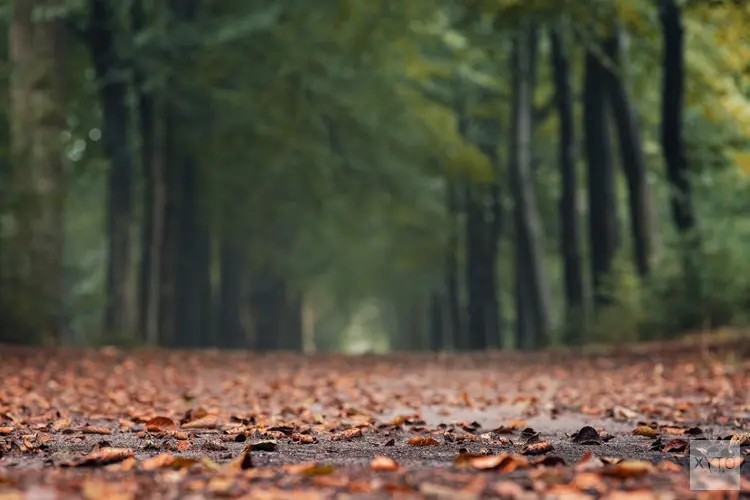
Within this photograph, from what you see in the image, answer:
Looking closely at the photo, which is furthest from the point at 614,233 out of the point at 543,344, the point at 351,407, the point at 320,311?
the point at 320,311

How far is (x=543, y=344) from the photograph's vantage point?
24.1 meters

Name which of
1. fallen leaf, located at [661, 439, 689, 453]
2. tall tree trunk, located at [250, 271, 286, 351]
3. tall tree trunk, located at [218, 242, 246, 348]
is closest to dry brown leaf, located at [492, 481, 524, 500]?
fallen leaf, located at [661, 439, 689, 453]

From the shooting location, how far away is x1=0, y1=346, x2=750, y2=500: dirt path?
3773 mm

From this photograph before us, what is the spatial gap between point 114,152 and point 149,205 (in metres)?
1.35

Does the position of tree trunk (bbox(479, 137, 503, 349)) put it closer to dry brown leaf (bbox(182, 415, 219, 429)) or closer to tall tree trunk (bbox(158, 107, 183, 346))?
tall tree trunk (bbox(158, 107, 183, 346))

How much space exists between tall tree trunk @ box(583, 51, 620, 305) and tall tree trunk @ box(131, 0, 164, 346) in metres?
8.93

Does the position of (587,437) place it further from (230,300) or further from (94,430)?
(230,300)

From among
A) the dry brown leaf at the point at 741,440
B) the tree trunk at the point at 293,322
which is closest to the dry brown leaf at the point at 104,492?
the dry brown leaf at the point at 741,440

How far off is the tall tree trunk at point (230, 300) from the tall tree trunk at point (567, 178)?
11692 millimetres

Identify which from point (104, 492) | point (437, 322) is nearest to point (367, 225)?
point (437, 322)

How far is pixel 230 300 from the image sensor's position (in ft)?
109

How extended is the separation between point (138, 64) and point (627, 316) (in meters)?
10.3

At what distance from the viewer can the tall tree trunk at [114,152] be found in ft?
71.1

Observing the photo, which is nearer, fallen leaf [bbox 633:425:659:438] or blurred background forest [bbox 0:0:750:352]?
fallen leaf [bbox 633:425:659:438]
